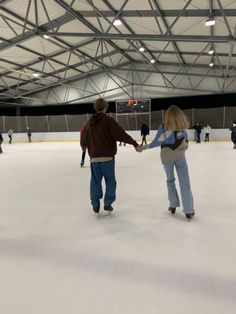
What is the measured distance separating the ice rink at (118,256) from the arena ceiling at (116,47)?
7093mm

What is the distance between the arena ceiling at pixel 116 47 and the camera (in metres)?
9.84

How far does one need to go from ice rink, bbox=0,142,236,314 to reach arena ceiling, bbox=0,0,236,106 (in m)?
7.09

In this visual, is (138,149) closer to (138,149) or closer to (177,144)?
(138,149)

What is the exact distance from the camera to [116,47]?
691 inches

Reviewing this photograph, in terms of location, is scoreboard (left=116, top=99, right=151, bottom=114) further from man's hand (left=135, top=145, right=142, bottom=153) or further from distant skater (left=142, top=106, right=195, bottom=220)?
distant skater (left=142, top=106, right=195, bottom=220)

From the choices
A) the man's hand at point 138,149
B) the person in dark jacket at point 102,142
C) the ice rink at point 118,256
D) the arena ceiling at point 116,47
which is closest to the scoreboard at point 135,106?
the arena ceiling at point 116,47

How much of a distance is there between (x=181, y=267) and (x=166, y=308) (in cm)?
53

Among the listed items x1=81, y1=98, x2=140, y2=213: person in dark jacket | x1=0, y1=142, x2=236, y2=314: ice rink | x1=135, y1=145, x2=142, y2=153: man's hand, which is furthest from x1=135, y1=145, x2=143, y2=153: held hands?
x1=0, y1=142, x2=236, y2=314: ice rink

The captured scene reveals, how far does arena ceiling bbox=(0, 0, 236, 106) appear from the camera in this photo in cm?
984

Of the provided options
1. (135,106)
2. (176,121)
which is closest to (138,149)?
(176,121)

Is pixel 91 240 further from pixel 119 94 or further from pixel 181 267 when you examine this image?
pixel 119 94

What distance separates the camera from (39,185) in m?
5.51

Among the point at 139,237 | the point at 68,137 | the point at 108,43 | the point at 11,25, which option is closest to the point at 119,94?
the point at 68,137

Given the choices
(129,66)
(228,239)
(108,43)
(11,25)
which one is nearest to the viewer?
(228,239)
